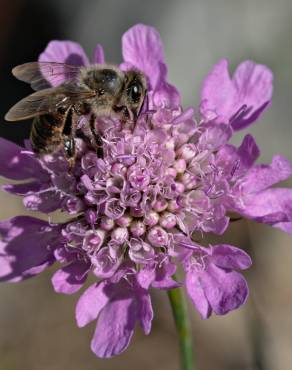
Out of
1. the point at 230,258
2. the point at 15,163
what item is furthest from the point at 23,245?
the point at 230,258

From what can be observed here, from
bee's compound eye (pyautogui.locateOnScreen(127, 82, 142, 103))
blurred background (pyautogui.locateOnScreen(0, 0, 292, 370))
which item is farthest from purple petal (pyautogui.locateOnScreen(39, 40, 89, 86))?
blurred background (pyautogui.locateOnScreen(0, 0, 292, 370))

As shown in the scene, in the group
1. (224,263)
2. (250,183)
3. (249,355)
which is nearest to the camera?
(224,263)

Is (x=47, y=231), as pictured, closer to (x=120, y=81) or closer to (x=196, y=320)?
(x=120, y=81)

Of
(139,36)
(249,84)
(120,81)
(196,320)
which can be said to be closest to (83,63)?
(139,36)

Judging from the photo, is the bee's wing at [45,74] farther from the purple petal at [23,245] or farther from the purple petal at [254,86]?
the purple petal at [254,86]

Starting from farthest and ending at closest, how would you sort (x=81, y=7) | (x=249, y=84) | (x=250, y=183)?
(x=81, y=7)
(x=249, y=84)
(x=250, y=183)

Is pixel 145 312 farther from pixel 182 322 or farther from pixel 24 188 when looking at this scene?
pixel 24 188
